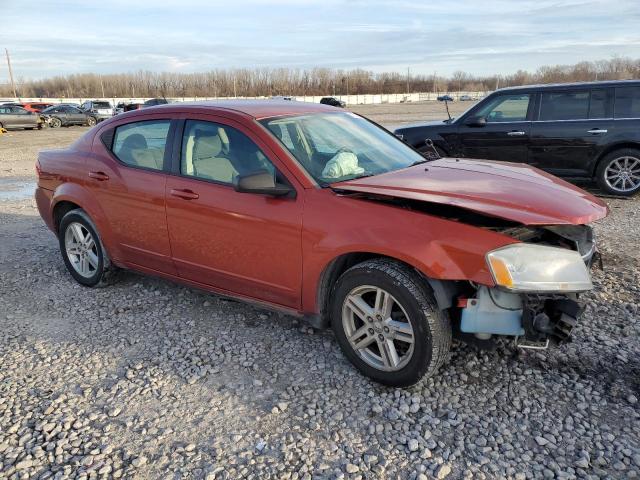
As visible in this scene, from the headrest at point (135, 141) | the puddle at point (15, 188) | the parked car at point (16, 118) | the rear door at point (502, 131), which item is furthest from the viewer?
the parked car at point (16, 118)

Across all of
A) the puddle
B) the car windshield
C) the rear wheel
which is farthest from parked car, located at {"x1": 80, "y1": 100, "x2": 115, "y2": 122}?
the car windshield

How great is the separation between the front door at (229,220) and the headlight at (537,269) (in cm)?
126

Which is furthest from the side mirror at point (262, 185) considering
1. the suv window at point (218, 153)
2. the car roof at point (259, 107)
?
the car roof at point (259, 107)

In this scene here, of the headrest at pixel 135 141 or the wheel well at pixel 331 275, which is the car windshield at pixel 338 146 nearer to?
the wheel well at pixel 331 275

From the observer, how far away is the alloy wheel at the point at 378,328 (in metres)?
3.07

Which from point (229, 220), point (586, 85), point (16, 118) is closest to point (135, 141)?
point (229, 220)

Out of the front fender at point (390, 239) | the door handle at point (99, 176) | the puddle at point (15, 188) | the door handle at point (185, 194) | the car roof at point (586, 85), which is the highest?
the car roof at point (586, 85)

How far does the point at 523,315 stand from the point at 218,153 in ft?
7.85

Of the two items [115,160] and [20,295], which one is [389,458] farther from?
[20,295]

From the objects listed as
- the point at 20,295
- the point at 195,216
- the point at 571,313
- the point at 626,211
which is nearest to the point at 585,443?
the point at 571,313

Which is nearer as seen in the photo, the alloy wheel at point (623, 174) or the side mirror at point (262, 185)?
the side mirror at point (262, 185)

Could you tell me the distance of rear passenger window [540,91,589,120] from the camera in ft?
26.9

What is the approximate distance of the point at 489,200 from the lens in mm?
3057

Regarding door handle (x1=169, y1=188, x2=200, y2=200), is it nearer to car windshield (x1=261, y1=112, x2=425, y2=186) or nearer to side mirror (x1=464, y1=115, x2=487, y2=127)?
car windshield (x1=261, y1=112, x2=425, y2=186)
